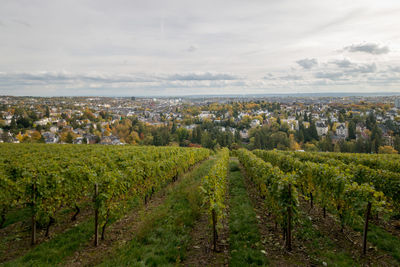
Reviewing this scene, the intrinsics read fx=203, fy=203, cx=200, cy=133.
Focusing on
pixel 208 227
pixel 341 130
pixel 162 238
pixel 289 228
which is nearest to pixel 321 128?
pixel 341 130

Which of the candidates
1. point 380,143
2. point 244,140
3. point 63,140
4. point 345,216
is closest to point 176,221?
point 345,216

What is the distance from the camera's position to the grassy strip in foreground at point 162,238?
5.57m

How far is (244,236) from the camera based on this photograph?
670cm

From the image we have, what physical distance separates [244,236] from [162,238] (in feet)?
8.98

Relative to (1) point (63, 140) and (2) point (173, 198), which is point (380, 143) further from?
(1) point (63, 140)

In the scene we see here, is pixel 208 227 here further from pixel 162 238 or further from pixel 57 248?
pixel 57 248

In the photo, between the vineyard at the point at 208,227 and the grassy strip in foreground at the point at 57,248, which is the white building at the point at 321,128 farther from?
the grassy strip in foreground at the point at 57,248

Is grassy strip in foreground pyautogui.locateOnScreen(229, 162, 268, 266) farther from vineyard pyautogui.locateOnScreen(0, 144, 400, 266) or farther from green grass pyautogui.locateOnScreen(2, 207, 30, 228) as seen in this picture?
green grass pyautogui.locateOnScreen(2, 207, 30, 228)

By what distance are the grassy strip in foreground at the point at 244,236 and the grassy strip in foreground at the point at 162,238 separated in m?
1.50

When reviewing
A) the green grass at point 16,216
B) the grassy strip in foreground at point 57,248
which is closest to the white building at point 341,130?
the grassy strip in foreground at point 57,248

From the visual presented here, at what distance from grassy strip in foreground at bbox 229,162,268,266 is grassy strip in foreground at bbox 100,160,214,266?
58.9 inches

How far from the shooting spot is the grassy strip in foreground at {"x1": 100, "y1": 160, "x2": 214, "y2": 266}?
18.3ft

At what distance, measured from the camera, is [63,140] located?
76.3m

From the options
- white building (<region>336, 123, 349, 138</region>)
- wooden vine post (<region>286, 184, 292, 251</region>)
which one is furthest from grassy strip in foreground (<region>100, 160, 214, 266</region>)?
white building (<region>336, 123, 349, 138</region>)
